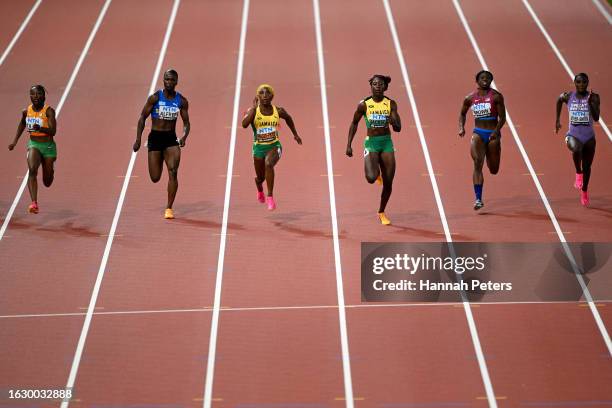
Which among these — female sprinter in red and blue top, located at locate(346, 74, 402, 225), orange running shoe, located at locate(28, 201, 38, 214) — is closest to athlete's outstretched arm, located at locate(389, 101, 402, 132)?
female sprinter in red and blue top, located at locate(346, 74, 402, 225)

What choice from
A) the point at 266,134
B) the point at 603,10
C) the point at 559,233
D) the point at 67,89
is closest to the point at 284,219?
the point at 266,134

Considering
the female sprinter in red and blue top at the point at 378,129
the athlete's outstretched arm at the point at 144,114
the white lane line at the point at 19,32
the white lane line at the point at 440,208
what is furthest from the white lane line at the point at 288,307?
the white lane line at the point at 19,32

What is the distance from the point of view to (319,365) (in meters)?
10.1

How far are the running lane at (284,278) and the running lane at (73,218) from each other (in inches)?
59.7

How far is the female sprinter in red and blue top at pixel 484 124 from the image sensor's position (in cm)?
1345

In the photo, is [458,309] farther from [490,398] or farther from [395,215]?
[395,215]

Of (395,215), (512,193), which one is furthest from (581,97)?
(395,215)

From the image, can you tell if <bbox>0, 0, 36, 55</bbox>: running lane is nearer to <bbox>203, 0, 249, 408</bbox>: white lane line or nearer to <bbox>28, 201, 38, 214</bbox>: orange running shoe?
<bbox>203, 0, 249, 408</bbox>: white lane line

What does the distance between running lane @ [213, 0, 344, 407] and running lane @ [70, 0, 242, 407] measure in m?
0.26

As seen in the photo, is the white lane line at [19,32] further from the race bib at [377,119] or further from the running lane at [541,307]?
the race bib at [377,119]

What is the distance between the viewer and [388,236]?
1305 centimetres

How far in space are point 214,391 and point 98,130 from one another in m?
8.08

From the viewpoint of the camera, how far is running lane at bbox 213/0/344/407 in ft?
32.4

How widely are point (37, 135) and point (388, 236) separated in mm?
4313
